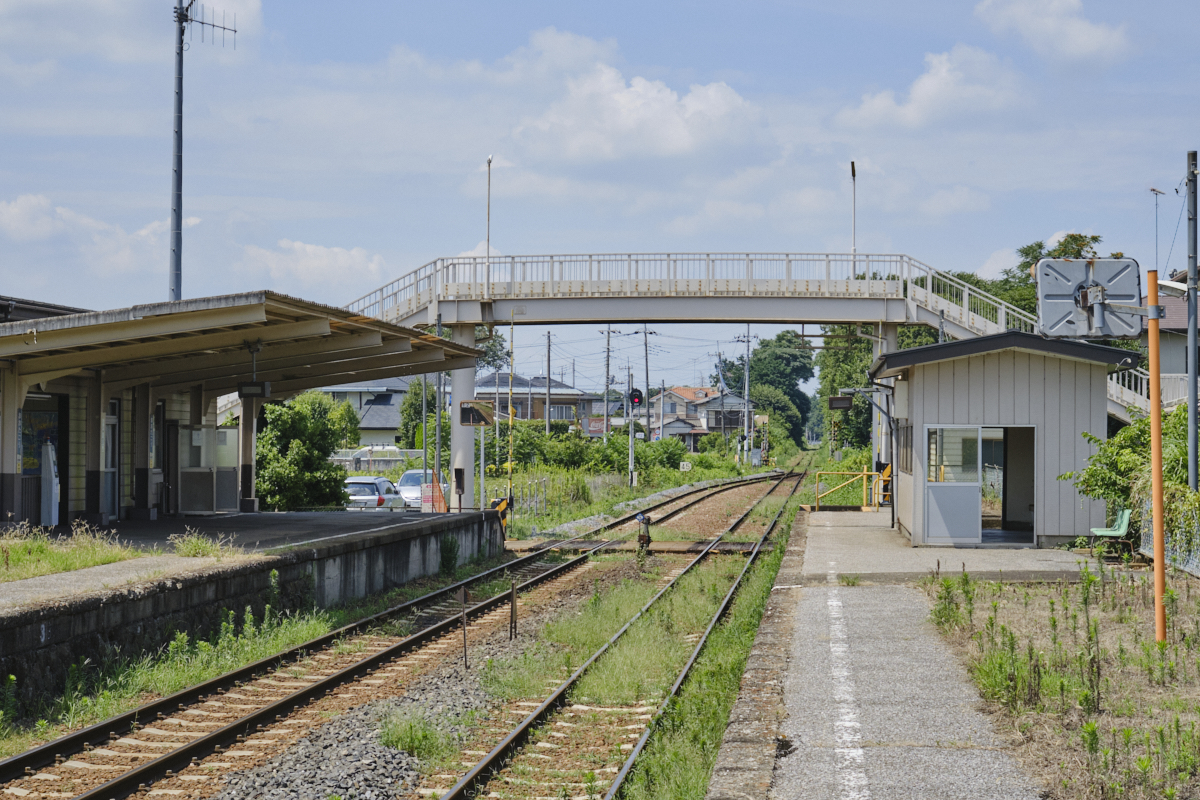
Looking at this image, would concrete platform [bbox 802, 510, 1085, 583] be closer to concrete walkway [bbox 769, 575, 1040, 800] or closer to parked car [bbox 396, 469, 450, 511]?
concrete walkway [bbox 769, 575, 1040, 800]

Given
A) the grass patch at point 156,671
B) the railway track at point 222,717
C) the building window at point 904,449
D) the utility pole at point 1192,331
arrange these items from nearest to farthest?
the railway track at point 222,717 → the grass patch at point 156,671 → the utility pole at point 1192,331 → the building window at point 904,449

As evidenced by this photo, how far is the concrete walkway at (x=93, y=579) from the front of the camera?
914 centimetres

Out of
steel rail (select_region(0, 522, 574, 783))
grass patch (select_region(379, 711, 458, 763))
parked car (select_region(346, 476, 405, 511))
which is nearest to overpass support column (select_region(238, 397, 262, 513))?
parked car (select_region(346, 476, 405, 511))

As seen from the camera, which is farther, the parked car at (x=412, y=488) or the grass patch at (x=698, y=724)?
the parked car at (x=412, y=488)

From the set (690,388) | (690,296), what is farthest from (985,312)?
(690,388)

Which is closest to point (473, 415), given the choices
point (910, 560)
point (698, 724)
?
point (910, 560)

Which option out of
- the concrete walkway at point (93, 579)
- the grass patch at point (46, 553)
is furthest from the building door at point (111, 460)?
the concrete walkway at point (93, 579)

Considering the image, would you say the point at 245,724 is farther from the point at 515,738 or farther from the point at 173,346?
the point at 173,346

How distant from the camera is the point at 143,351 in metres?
15.0

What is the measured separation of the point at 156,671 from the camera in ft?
30.5

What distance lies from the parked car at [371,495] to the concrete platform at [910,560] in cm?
1296

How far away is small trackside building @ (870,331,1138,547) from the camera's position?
54.3ft

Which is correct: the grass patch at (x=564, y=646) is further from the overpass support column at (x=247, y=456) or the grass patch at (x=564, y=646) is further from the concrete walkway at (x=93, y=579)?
the overpass support column at (x=247, y=456)

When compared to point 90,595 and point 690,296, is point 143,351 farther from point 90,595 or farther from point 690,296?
point 690,296
